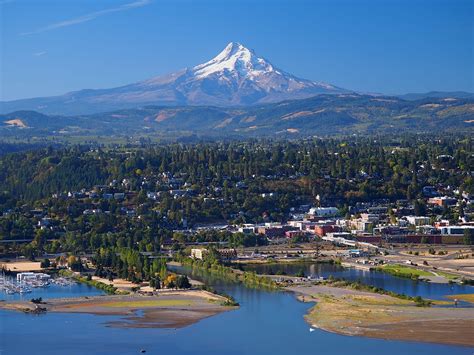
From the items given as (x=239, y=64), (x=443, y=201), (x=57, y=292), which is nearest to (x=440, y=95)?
(x=239, y=64)

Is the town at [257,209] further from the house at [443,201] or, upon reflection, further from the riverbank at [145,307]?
the riverbank at [145,307]

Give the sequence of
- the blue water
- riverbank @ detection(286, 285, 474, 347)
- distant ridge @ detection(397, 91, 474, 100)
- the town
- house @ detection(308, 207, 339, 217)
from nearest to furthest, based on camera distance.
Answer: riverbank @ detection(286, 285, 474, 347), the blue water, the town, house @ detection(308, 207, 339, 217), distant ridge @ detection(397, 91, 474, 100)

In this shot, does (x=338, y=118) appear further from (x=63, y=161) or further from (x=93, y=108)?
(x=63, y=161)

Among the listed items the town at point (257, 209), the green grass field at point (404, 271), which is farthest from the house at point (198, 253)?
the green grass field at point (404, 271)

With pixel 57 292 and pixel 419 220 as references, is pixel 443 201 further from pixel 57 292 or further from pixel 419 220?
pixel 57 292

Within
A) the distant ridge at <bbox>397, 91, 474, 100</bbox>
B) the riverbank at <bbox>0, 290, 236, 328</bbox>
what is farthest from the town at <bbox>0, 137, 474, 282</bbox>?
the distant ridge at <bbox>397, 91, 474, 100</bbox>

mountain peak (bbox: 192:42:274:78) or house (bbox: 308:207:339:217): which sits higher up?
mountain peak (bbox: 192:42:274:78)

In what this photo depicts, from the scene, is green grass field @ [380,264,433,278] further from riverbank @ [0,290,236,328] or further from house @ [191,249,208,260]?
riverbank @ [0,290,236,328]
